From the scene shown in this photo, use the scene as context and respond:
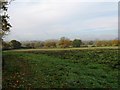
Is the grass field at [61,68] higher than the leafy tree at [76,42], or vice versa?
the leafy tree at [76,42]

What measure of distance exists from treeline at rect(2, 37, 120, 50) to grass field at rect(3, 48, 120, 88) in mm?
374

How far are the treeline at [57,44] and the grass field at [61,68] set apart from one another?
374 mm

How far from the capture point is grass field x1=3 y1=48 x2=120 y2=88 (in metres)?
12.4

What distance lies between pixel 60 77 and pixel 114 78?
10.7ft

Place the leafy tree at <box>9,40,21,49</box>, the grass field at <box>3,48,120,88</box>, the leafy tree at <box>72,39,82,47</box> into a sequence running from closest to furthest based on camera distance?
the grass field at <box>3,48,120,88</box>, the leafy tree at <box>9,40,21,49</box>, the leafy tree at <box>72,39,82,47</box>

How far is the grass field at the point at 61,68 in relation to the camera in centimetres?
1241

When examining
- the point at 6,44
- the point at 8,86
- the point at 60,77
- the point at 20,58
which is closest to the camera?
the point at 8,86

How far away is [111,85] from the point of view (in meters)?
13.0

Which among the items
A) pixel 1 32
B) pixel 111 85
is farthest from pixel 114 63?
pixel 1 32

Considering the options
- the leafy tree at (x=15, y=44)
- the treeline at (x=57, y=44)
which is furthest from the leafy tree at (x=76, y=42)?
the leafy tree at (x=15, y=44)

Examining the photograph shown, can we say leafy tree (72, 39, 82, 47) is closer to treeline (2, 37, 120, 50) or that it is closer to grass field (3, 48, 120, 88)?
treeline (2, 37, 120, 50)

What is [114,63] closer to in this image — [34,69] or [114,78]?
[114,78]

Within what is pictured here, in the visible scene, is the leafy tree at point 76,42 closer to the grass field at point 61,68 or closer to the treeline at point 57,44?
the treeline at point 57,44

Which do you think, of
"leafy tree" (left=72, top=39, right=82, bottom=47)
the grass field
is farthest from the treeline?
the grass field
